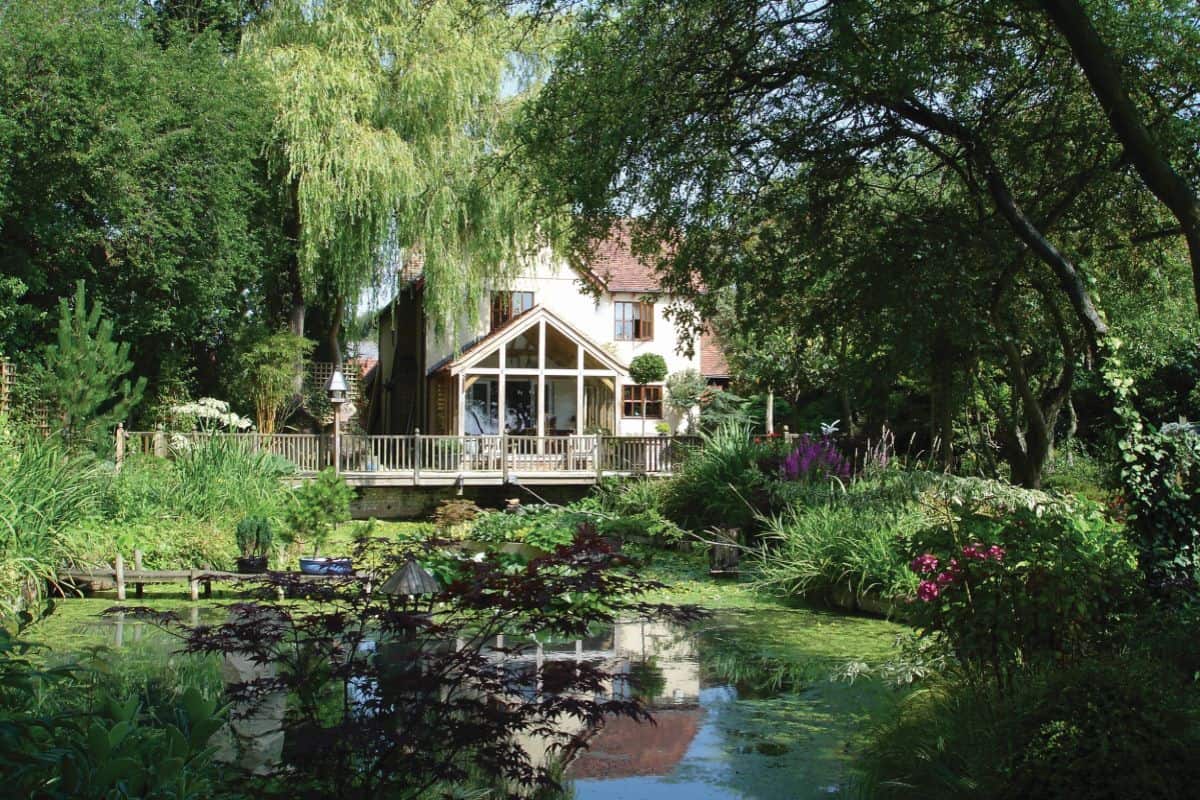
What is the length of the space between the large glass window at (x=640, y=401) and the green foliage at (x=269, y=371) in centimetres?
1005

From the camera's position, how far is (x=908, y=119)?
448 inches

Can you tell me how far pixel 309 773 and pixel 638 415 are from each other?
27.0m

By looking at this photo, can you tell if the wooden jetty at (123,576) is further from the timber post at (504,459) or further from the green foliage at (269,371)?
the green foliage at (269,371)

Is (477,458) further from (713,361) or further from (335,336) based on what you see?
(713,361)

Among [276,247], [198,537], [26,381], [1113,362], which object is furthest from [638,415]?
[1113,362]

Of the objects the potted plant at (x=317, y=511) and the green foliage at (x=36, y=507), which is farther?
the potted plant at (x=317, y=511)

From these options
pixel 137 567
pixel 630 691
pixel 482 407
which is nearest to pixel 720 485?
pixel 137 567

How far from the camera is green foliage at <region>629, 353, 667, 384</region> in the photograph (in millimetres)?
29578

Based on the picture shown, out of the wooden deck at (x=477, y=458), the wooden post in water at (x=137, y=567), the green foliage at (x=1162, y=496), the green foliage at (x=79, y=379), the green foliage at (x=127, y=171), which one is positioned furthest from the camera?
the wooden deck at (x=477, y=458)

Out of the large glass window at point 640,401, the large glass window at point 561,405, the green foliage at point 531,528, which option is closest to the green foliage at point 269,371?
the large glass window at point 561,405

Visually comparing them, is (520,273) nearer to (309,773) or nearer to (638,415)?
(638,415)

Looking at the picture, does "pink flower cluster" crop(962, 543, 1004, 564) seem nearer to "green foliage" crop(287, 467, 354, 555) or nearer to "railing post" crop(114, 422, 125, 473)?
"green foliage" crop(287, 467, 354, 555)

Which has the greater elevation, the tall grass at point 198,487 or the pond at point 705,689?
the tall grass at point 198,487

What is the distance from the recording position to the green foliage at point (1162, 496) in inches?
252
